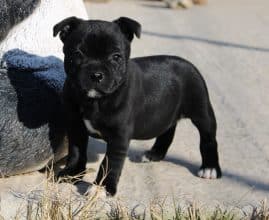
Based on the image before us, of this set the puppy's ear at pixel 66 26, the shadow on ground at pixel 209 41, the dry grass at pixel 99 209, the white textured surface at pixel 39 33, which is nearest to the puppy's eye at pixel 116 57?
the puppy's ear at pixel 66 26

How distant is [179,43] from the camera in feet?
27.9

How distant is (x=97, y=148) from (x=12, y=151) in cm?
91

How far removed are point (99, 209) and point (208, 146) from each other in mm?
1048

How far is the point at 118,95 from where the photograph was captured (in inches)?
174

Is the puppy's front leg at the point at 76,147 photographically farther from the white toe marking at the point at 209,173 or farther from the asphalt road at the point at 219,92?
the white toe marking at the point at 209,173

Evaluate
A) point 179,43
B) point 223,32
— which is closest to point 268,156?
point 179,43

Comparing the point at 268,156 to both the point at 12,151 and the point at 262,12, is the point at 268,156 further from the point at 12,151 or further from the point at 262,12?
the point at 262,12

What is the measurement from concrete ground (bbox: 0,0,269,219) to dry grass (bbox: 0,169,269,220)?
0.35ft

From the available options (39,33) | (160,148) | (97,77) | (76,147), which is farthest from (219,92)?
(97,77)

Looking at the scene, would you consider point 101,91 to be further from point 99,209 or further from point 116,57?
point 99,209

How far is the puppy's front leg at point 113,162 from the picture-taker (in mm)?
4461

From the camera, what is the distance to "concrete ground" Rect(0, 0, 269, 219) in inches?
188

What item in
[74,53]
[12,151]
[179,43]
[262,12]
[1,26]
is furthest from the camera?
[262,12]

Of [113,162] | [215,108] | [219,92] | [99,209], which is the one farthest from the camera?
[219,92]
